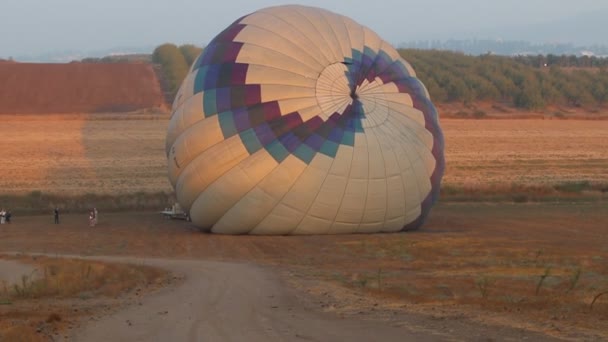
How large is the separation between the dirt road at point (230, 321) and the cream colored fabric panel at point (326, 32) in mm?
7886

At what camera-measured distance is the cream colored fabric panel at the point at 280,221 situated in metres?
17.6

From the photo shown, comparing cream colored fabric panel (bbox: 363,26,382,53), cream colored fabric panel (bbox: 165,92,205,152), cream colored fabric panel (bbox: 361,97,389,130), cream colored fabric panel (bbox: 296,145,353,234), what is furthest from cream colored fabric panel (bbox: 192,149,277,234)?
cream colored fabric panel (bbox: 363,26,382,53)

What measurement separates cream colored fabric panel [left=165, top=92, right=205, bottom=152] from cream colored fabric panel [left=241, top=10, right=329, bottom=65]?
1890 millimetres

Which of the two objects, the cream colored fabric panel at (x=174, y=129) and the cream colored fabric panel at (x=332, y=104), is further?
the cream colored fabric panel at (x=174, y=129)

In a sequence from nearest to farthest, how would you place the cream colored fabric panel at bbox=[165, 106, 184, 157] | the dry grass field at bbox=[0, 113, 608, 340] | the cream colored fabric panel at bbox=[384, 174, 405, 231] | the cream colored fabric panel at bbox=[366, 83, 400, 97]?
the dry grass field at bbox=[0, 113, 608, 340], the cream colored fabric panel at bbox=[384, 174, 405, 231], the cream colored fabric panel at bbox=[366, 83, 400, 97], the cream colored fabric panel at bbox=[165, 106, 184, 157]

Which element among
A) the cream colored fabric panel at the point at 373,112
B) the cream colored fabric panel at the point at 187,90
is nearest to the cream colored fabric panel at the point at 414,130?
the cream colored fabric panel at the point at 373,112

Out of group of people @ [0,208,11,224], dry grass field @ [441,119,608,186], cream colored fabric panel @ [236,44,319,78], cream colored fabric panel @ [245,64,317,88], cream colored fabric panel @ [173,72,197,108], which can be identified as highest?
cream colored fabric panel @ [236,44,319,78]

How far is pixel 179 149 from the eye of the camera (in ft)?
59.7

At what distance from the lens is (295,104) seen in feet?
58.2

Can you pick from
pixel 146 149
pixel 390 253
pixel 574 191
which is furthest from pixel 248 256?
pixel 146 149

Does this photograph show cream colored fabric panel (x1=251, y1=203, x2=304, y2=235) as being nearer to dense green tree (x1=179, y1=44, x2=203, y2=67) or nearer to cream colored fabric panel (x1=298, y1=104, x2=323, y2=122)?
cream colored fabric panel (x1=298, y1=104, x2=323, y2=122)

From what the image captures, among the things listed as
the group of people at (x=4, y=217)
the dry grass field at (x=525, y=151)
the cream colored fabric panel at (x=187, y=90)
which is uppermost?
the cream colored fabric panel at (x=187, y=90)

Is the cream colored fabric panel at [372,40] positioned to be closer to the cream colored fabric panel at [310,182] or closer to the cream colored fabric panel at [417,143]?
the cream colored fabric panel at [417,143]

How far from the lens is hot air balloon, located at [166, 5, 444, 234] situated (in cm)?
1738
